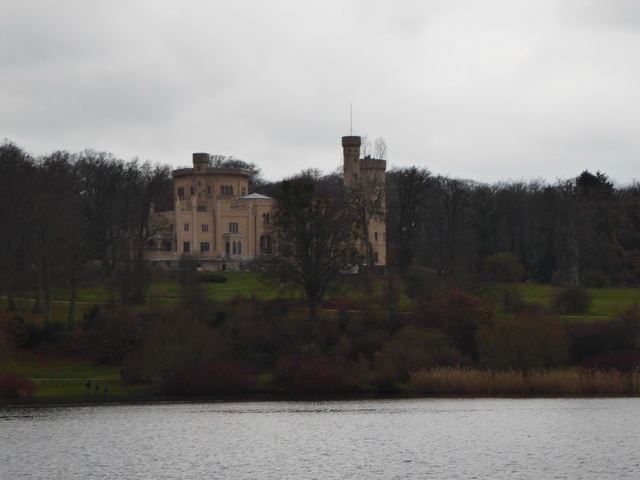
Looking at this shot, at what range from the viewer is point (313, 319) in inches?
2534

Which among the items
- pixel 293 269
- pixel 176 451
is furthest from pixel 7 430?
pixel 293 269

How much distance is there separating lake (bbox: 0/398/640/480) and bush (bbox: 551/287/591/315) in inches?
822

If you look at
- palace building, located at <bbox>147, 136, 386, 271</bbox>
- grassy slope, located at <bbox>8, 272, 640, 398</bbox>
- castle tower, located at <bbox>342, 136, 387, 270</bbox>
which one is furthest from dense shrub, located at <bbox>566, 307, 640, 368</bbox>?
palace building, located at <bbox>147, 136, 386, 271</bbox>

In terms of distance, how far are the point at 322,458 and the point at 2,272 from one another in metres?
46.1

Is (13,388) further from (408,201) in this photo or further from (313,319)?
(408,201)

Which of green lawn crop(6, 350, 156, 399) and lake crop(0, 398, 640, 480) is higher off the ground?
green lawn crop(6, 350, 156, 399)

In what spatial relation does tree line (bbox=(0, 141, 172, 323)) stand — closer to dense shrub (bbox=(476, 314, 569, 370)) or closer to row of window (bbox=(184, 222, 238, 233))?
row of window (bbox=(184, 222, 238, 233))

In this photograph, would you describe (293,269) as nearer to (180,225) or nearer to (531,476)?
(531,476)

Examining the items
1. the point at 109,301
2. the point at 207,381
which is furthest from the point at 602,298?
the point at 207,381

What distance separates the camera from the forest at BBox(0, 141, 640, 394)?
5425cm

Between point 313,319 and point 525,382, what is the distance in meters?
16.0

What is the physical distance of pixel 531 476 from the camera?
3225 cm

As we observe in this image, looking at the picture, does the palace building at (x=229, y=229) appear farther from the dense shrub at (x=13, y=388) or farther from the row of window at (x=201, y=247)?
the dense shrub at (x=13, y=388)

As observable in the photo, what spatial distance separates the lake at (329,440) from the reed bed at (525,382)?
8.67ft
